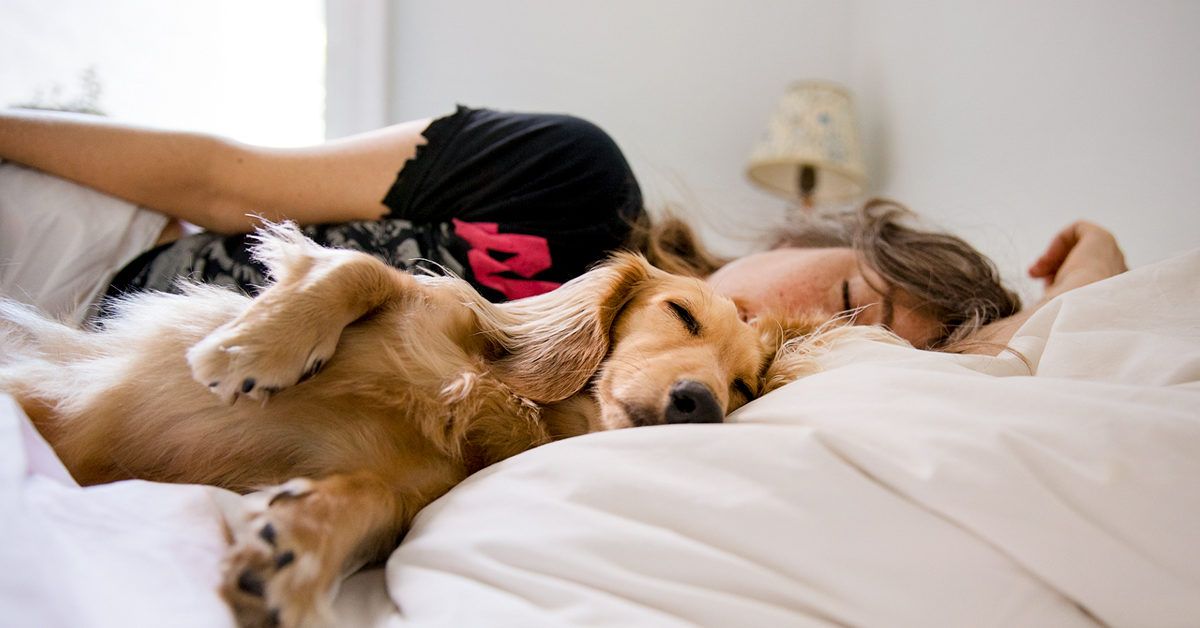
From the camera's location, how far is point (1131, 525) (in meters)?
0.77

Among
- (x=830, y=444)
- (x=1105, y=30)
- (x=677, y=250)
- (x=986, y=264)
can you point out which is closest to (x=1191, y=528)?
(x=830, y=444)

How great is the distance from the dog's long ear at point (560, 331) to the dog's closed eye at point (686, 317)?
A: 101 mm

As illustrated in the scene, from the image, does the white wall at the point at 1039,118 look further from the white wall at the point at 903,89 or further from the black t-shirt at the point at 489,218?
the black t-shirt at the point at 489,218

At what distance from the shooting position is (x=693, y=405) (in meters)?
1.07

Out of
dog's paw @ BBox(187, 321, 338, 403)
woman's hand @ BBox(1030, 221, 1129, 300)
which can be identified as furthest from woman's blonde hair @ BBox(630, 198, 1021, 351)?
dog's paw @ BBox(187, 321, 338, 403)

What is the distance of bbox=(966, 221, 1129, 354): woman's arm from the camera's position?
1633 millimetres

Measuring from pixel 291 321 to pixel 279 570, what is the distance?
1.15ft

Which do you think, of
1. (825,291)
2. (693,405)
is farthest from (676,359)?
(825,291)

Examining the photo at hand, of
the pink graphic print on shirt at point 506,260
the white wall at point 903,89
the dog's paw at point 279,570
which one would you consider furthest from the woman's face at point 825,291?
the dog's paw at point 279,570

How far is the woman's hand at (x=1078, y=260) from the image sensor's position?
183 centimetres

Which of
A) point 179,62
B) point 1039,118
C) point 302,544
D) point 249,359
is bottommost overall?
point 302,544

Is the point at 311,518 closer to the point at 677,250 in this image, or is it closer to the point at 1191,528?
the point at 1191,528

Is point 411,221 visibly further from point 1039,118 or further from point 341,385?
point 1039,118

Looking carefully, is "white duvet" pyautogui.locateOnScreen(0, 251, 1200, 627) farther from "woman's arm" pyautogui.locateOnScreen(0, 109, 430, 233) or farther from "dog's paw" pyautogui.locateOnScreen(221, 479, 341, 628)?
"woman's arm" pyautogui.locateOnScreen(0, 109, 430, 233)
